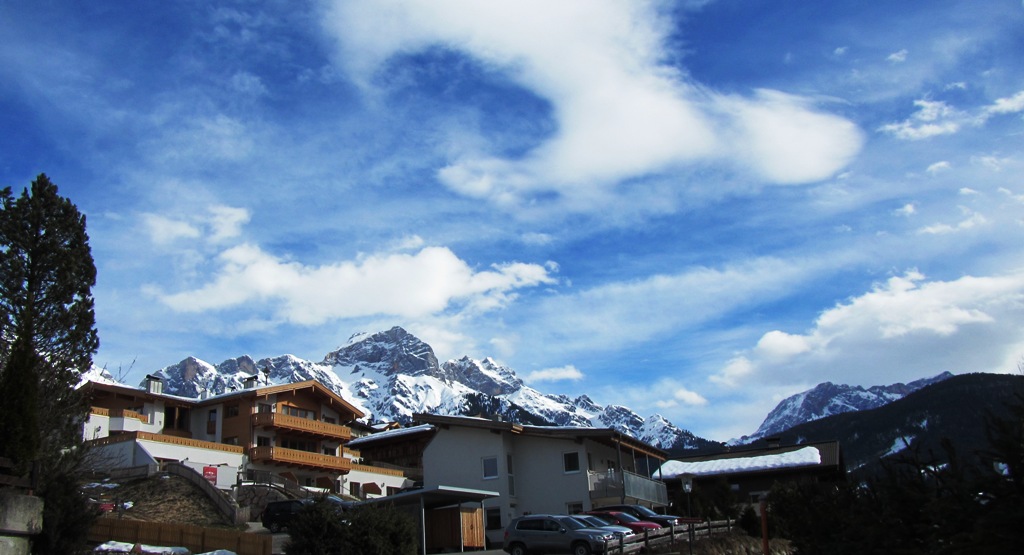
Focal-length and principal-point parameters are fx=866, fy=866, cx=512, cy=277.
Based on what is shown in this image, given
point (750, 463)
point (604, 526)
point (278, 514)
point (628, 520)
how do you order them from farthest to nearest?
1. point (750, 463)
2. point (278, 514)
3. point (628, 520)
4. point (604, 526)

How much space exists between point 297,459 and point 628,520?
1175 inches

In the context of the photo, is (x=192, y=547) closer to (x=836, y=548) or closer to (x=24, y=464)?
(x=24, y=464)

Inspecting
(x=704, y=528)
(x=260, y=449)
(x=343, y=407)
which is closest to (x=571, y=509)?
(x=704, y=528)

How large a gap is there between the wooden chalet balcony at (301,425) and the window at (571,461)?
71.2ft

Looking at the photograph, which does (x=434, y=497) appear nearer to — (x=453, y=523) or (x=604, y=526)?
(x=453, y=523)

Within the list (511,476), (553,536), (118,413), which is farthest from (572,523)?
(118,413)

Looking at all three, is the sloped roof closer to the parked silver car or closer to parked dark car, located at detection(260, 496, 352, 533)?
parked dark car, located at detection(260, 496, 352, 533)

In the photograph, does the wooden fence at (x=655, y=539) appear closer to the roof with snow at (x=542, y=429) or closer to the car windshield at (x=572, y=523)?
the car windshield at (x=572, y=523)

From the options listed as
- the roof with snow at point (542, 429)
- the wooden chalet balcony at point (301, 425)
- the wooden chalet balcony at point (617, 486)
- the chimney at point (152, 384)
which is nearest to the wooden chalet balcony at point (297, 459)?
the wooden chalet balcony at point (301, 425)

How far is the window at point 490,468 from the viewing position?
50141mm

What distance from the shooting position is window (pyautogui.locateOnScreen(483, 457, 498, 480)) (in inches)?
1974

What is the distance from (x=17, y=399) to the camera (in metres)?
17.6

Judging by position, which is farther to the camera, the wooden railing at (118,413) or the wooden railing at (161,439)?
the wooden railing at (118,413)

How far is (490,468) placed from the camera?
5047 centimetres
